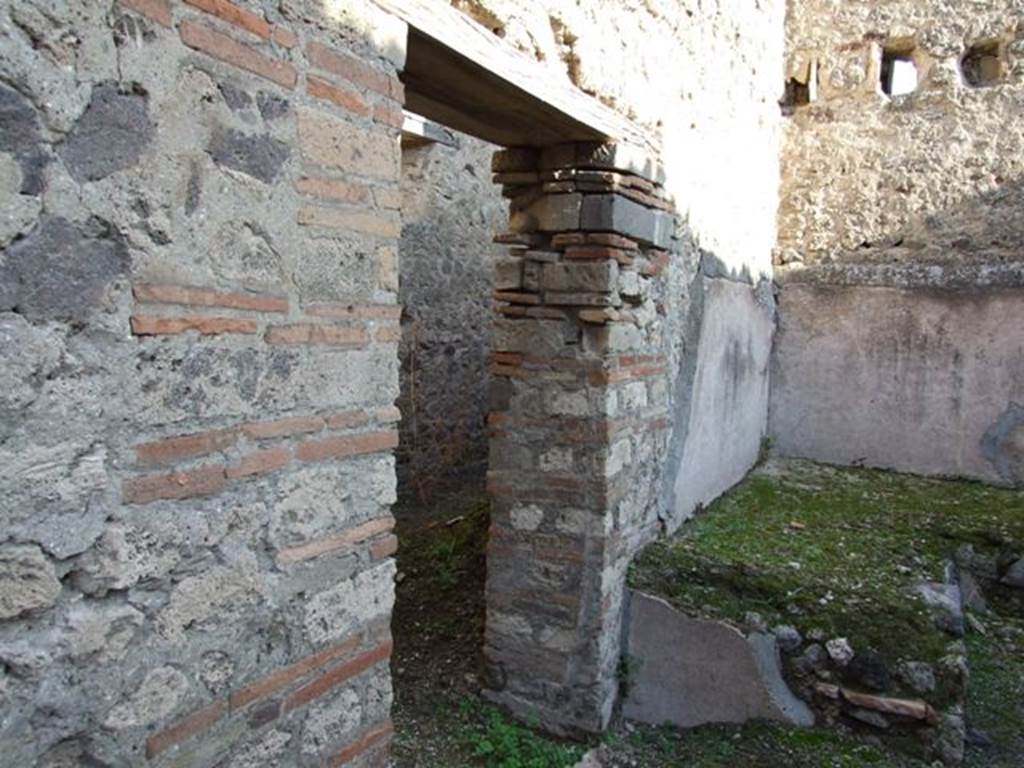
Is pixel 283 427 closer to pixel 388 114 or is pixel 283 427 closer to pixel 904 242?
pixel 388 114

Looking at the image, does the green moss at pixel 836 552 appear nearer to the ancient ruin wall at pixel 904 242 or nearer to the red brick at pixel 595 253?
the ancient ruin wall at pixel 904 242

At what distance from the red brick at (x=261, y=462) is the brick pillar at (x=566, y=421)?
181cm

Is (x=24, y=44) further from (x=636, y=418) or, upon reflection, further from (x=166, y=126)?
(x=636, y=418)

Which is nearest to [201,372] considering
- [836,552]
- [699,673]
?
[699,673]

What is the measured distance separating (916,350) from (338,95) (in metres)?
5.37

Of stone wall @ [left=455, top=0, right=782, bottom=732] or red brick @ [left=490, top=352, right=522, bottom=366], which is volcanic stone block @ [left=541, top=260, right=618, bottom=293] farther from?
red brick @ [left=490, top=352, right=522, bottom=366]

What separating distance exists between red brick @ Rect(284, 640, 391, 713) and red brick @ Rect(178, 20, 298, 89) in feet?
4.77

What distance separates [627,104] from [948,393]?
3.89 metres

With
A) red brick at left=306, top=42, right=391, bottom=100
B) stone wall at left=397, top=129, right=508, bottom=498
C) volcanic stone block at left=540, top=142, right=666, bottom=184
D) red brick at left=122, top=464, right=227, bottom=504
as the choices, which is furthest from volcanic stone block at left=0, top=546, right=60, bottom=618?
stone wall at left=397, top=129, right=508, bottom=498

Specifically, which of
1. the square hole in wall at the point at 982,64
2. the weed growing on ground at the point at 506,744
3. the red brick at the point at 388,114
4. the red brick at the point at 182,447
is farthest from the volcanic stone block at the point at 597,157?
the square hole in wall at the point at 982,64

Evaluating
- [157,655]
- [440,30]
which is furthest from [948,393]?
[157,655]

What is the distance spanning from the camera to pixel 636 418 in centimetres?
386

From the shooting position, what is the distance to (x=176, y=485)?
1678 mm

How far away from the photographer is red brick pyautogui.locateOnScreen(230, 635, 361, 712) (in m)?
1.86
